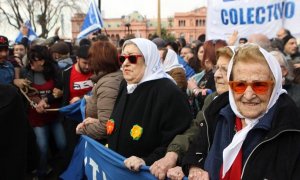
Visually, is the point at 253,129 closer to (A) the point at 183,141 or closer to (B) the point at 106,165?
(A) the point at 183,141

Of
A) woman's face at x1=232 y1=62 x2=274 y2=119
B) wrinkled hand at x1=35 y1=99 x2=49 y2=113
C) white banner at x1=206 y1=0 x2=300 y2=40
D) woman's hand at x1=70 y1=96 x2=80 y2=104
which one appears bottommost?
wrinkled hand at x1=35 y1=99 x2=49 y2=113

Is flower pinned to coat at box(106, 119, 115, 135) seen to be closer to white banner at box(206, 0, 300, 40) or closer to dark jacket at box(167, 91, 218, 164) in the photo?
dark jacket at box(167, 91, 218, 164)

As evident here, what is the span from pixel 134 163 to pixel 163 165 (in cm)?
25

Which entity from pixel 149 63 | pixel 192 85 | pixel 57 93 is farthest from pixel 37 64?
pixel 149 63

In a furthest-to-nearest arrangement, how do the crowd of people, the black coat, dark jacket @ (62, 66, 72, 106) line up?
dark jacket @ (62, 66, 72, 106) → the black coat → the crowd of people

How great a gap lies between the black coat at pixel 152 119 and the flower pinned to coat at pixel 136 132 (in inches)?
0.9

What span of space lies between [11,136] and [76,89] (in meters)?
3.45

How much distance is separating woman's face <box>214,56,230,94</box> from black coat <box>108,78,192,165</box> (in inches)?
12.8

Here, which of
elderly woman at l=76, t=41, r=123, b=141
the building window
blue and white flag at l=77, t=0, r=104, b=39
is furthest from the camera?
the building window

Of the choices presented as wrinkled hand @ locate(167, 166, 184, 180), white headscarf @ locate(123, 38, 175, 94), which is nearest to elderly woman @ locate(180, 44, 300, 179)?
wrinkled hand @ locate(167, 166, 184, 180)

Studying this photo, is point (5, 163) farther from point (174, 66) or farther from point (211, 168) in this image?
point (174, 66)

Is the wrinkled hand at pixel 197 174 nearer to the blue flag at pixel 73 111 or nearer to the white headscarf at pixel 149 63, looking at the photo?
the white headscarf at pixel 149 63

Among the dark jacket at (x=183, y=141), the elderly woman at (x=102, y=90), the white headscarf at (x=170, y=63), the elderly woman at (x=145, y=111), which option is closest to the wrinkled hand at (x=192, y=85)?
the white headscarf at (x=170, y=63)

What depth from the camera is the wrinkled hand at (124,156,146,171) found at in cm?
305
